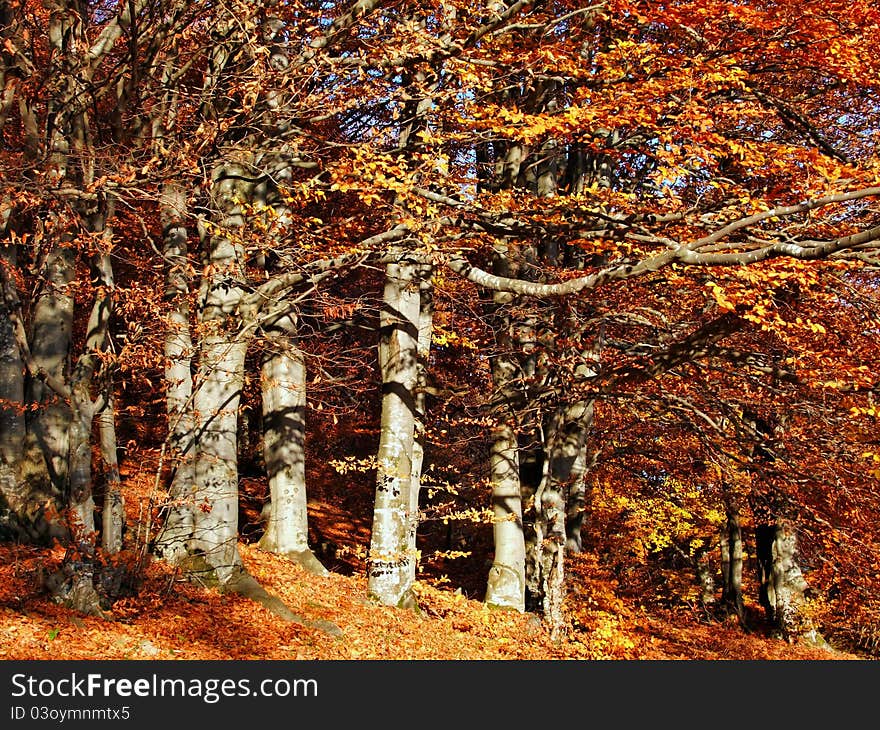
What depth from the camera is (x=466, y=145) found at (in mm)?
14125

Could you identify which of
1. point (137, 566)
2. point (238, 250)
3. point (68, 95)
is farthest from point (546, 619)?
point (68, 95)

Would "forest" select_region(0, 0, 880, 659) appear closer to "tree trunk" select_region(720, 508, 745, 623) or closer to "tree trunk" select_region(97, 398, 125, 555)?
"tree trunk" select_region(97, 398, 125, 555)

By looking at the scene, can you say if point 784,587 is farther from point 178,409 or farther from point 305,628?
point 178,409

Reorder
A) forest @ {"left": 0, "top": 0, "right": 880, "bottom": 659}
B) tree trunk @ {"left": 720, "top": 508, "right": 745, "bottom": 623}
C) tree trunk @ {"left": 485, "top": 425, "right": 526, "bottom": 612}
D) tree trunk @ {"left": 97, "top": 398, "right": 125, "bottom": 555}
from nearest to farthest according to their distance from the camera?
tree trunk @ {"left": 97, "top": 398, "right": 125, "bottom": 555} → forest @ {"left": 0, "top": 0, "right": 880, "bottom": 659} → tree trunk @ {"left": 485, "top": 425, "right": 526, "bottom": 612} → tree trunk @ {"left": 720, "top": 508, "right": 745, "bottom": 623}

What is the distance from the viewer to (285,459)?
1452 cm

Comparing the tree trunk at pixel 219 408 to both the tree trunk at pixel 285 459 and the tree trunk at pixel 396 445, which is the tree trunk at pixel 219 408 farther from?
the tree trunk at pixel 396 445

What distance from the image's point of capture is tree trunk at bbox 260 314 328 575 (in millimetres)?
14328

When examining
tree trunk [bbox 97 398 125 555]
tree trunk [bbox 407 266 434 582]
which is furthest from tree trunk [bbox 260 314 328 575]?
tree trunk [bbox 97 398 125 555]

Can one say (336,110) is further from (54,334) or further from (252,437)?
(252,437)

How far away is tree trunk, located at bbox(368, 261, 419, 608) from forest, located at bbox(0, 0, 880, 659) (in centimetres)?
5

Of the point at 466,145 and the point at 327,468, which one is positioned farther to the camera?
the point at 327,468

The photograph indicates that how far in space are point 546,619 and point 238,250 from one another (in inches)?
274

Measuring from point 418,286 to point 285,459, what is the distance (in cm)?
363

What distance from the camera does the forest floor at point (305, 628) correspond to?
8617 millimetres
